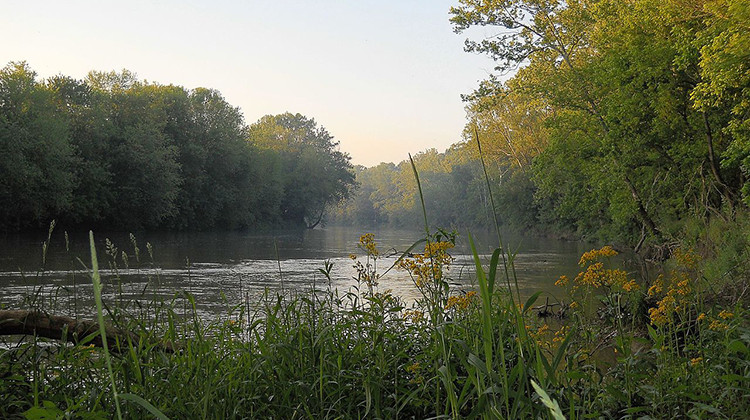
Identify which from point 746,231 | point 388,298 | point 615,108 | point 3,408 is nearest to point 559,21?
point 615,108

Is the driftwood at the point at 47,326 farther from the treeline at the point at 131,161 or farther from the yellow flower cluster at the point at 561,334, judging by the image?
the treeline at the point at 131,161

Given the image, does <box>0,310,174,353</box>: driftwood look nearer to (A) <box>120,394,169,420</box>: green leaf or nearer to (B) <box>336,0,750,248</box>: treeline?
(A) <box>120,394,169,420</box>: green leaf

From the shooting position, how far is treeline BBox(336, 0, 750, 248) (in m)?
14.8

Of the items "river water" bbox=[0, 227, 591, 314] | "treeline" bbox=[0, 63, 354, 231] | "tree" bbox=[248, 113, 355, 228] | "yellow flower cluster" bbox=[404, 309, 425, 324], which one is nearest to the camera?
"yellow flower cluster" bbox=[404, 309, 425, 324]

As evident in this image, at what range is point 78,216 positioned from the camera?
38906 mm

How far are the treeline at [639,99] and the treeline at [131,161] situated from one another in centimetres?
2091

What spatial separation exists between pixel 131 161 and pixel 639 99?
32322 mm

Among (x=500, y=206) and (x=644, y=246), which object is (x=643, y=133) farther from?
(x=500, y=206)

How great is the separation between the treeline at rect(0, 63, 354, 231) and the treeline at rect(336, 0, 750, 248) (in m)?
20.9

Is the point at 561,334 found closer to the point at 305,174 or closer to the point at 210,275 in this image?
the point at 210,275

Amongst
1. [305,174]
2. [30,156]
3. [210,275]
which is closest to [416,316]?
[210,275]

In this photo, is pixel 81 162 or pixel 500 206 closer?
pixel 81 162

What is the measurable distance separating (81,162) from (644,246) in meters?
28.7

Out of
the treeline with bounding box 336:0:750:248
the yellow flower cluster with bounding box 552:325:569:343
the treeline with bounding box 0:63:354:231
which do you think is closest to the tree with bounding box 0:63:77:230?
the treeline with bounding box 0:63:354:231
